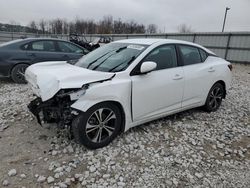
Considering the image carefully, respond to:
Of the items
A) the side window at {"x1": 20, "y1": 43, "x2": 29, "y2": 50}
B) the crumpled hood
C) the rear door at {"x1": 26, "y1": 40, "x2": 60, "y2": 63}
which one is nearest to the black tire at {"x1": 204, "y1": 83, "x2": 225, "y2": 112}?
the crumpled hood

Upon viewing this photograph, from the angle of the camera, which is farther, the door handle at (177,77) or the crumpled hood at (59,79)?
the door handle at (177,77)

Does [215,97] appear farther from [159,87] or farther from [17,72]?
[17,72]

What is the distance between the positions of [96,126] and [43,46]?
4.87 meters

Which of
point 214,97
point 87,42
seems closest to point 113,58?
point 214,97

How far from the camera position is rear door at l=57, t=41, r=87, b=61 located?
6989mm

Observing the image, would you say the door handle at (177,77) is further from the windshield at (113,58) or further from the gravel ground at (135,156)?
the gravel ground at (135,156)

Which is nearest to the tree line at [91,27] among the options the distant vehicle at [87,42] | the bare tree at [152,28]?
the bare tree at [152,28]

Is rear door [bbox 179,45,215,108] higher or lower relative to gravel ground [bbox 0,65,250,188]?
higher

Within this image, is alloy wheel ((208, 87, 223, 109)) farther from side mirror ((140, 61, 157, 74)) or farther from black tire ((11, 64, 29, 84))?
black tire ((11, 64, 29, 84))

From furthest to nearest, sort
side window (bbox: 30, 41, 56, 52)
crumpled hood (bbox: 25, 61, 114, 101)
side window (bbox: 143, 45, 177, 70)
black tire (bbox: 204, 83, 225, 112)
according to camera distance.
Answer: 1. side window (bbox: 30, 41, 56, 52)
2. black tire (bbox: 204, 83, 225, 112)
3. side window (bbox: 143, 45, 177, 70)
4. crumpled hood (bbox: 25, 61, 114, 101)

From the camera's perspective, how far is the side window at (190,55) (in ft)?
12.9

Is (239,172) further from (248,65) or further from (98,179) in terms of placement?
(248,65)

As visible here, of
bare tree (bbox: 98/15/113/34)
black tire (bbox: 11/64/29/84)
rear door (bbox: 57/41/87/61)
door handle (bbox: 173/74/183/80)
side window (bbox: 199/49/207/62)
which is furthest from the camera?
bare tree (bbox: 98/15/113/34)

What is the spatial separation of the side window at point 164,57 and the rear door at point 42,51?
4334 millimetres
